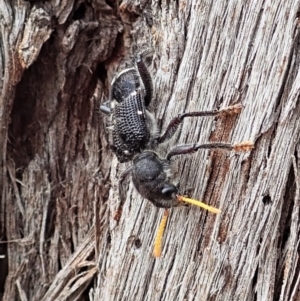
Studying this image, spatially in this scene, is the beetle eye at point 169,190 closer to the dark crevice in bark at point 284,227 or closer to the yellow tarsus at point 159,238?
the yellow tarsus at point 159,238

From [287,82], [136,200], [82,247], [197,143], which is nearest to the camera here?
[287,82]

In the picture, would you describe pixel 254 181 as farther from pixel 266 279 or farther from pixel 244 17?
pixel 244 17

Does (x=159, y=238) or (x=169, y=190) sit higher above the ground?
(x=169, y=190)

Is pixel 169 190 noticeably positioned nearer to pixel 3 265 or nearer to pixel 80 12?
pixel 80 12

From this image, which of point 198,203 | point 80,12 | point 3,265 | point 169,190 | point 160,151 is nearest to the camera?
point 198,203

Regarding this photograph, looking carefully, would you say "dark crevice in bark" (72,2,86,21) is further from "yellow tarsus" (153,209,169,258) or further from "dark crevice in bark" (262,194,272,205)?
"dark crevice in bark" (262,194,272,205)

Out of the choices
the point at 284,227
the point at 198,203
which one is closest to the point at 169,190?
the point at 198,203

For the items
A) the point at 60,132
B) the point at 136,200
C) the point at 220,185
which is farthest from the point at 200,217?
the point at 60,132

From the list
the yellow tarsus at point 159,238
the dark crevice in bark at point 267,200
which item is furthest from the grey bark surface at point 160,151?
the yellow tarsus at point 159,238

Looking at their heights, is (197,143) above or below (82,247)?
above
